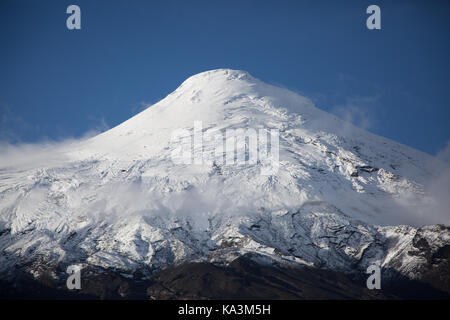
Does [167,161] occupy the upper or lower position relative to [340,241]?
upper

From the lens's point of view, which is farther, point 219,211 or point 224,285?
point 219,211

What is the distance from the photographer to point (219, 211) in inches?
6132

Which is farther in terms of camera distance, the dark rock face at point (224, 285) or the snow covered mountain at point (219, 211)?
the snow covered mountain at point (219, 211)

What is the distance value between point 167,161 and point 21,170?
54.7 metres

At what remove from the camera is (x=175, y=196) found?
6373 inches

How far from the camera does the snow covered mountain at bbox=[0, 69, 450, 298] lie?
136 meters

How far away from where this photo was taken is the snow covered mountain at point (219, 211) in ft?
447

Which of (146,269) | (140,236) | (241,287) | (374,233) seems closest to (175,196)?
(140,236)

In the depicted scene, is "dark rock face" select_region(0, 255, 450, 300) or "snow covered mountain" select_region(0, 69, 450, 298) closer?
"dark rock face" select_region(0, 255, 450, 300)

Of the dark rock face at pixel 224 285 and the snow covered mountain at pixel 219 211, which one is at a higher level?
the snow covered mountain at pixel 219 211

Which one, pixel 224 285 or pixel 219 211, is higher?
pixel 219 211

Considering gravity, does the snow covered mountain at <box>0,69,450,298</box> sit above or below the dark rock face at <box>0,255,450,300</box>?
above
